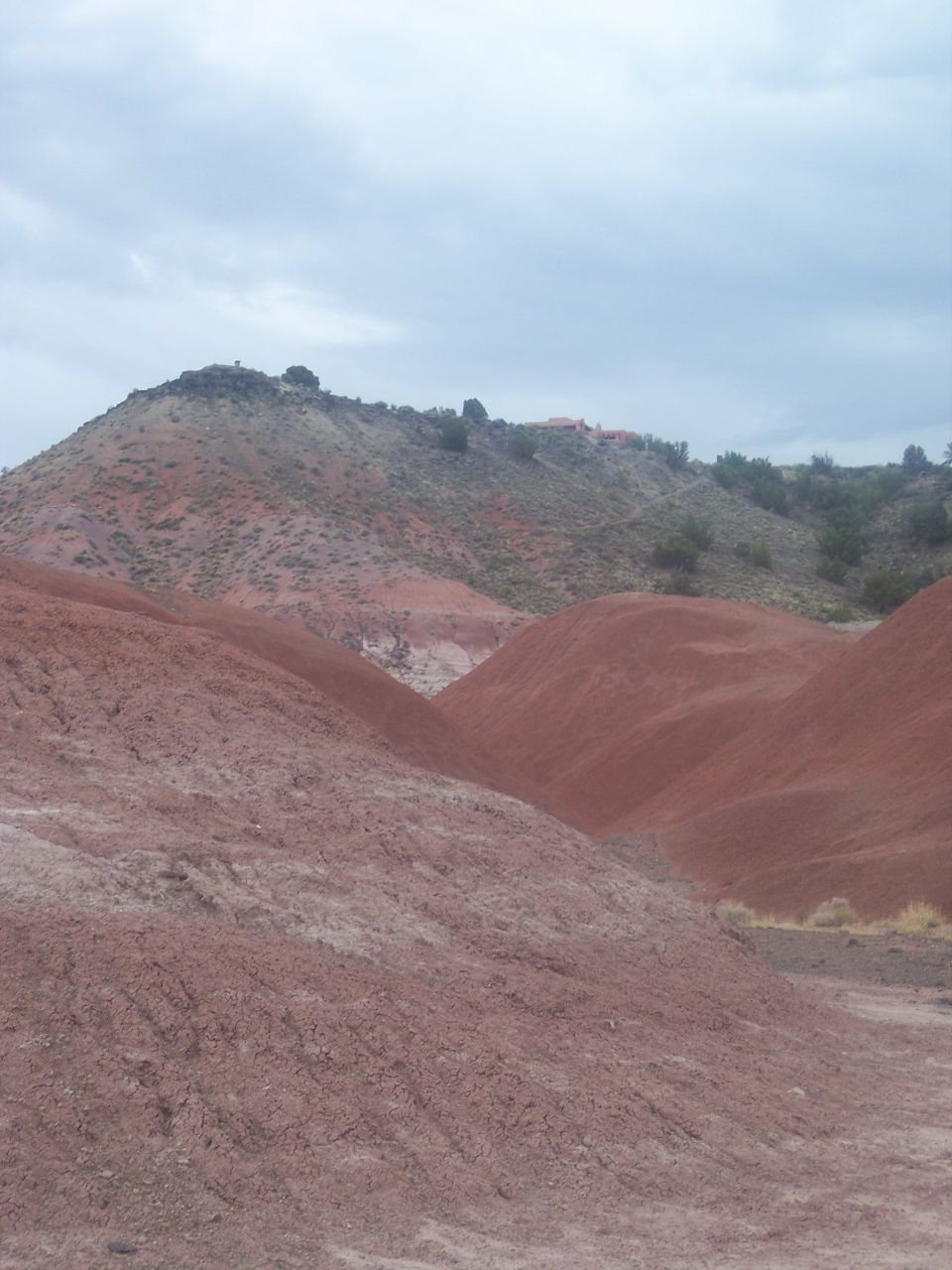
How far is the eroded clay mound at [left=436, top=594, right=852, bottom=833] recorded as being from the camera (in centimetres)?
3894

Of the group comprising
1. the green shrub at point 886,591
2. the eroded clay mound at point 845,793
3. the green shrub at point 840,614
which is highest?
the green shrub at point 886,591

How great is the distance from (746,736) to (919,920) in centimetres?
1710

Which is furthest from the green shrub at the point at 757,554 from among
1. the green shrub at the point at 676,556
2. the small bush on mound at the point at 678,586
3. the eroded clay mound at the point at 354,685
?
the eroded clay mound at the point at 354,685

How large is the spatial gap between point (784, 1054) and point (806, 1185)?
299 centimetres

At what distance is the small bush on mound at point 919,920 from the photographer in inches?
762

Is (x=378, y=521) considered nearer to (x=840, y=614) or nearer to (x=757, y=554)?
(x=757, y=554)

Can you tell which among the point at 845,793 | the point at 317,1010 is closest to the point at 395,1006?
the point at 317,1010

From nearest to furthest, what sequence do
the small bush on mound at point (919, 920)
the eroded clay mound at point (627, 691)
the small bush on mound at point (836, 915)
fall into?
the small bush on mound at point (919, 920) < the small bush on mound at point (836, 915) < the eroded clay mound at point (627, 691)

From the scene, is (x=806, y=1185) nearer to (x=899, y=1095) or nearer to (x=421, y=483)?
(x=899, y=1095)

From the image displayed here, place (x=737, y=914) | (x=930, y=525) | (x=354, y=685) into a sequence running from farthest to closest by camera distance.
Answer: (x=930, y=525)
(x=354, y=685)
(x=737, y=914)

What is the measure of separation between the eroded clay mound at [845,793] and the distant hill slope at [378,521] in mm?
23650

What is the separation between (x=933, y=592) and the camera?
32.6 metres

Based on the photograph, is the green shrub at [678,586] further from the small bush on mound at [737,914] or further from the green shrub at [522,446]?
the small bush on mound at [737,914]

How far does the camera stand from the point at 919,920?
767 inches
